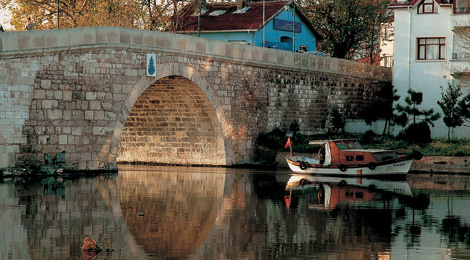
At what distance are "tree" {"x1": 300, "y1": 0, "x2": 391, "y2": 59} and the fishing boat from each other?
75.2 ft

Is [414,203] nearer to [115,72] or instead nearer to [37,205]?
[37,205]

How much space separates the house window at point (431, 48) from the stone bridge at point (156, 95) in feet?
9.04

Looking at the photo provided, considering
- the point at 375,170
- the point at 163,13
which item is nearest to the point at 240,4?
the point at 163,13

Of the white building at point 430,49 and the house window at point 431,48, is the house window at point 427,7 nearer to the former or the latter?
the white building at point 430,49

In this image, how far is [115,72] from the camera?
89.0ft

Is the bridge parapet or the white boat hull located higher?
the bridge parapet

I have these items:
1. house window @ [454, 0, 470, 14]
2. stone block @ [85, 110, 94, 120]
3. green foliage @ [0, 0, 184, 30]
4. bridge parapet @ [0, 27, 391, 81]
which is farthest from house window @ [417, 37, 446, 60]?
stone block @ [85, 110, 94, 120]

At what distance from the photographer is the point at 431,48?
130 feet

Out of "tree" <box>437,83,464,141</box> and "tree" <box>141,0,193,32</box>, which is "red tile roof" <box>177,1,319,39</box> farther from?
"tree" <box>437,83,464,141</box>

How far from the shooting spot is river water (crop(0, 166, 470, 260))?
1366 centimetres

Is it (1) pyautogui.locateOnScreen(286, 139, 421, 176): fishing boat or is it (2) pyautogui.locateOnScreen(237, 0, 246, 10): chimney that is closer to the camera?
(1) pyautogui.locateOnScreen(286, 139, 421, 176): fishing boat

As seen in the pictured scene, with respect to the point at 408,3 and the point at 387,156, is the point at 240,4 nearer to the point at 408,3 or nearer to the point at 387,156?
the point at 408,3

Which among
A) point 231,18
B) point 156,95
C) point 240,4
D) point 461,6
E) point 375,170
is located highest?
point 240,4

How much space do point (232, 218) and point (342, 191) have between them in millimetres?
7035
